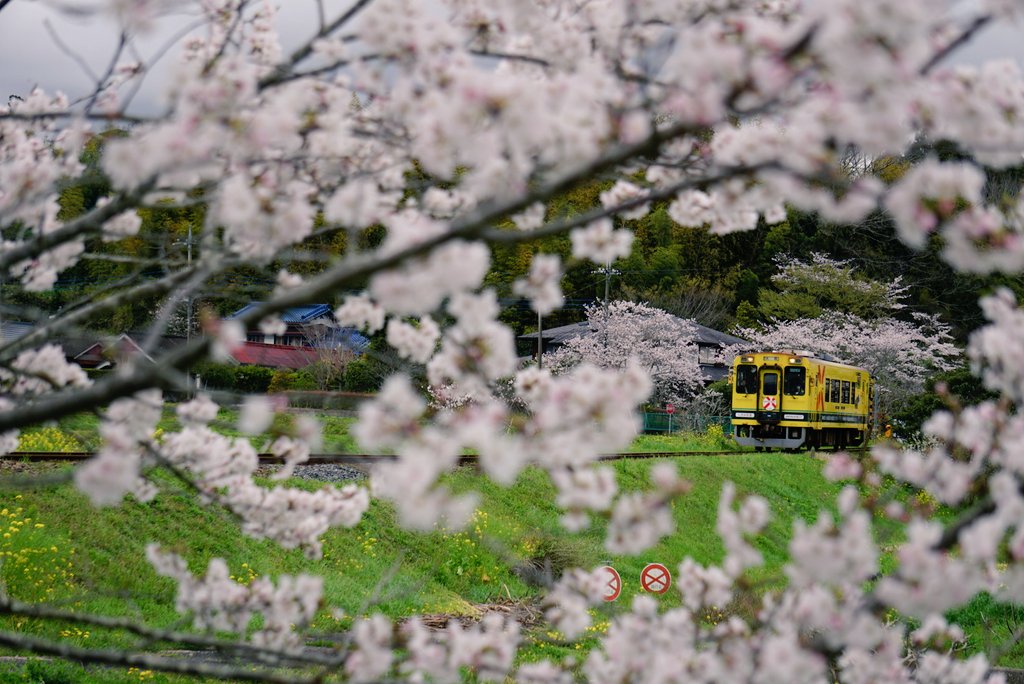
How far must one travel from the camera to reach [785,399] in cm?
2212

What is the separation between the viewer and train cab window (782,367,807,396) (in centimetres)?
2192

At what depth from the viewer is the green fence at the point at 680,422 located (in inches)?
1108

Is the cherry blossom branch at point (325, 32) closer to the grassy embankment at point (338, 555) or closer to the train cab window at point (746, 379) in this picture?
the grassy embankment at point (338, 555)

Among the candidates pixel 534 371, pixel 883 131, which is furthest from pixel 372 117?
pixel 883 131

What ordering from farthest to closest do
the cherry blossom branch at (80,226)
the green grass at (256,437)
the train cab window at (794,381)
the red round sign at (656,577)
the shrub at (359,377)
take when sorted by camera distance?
1. the shrub at (359,377)
2. the train cab window at (794,381)
3. the red round sign at (656,577)
4. the green grass at (256,437)
5. the cherry blossom branch at (80,226)

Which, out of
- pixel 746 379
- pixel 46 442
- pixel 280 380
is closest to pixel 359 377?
pixel 280 380

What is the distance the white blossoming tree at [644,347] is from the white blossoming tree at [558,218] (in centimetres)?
2725

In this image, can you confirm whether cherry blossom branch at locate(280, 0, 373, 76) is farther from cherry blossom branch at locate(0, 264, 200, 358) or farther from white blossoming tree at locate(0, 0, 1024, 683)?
cherry blossom branch at locate(0, 264, 200, 358)

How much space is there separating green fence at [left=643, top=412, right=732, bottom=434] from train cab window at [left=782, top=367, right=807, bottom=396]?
16.7 feet

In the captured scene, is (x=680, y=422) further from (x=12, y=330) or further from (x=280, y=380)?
(x=12, y=330)

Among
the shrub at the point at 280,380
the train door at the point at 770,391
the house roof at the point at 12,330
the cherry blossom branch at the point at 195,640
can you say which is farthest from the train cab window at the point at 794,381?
the cherry blossom branch at the point at 195,640

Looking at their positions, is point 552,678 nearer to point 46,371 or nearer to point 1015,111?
point 1015,111

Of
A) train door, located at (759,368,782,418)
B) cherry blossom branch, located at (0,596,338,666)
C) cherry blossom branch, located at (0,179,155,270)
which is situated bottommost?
cherry blossom branch, located at (0,596,338,666)

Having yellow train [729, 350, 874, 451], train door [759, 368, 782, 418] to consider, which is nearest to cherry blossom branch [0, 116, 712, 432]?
yellow train [729, 350, 874, 451]
